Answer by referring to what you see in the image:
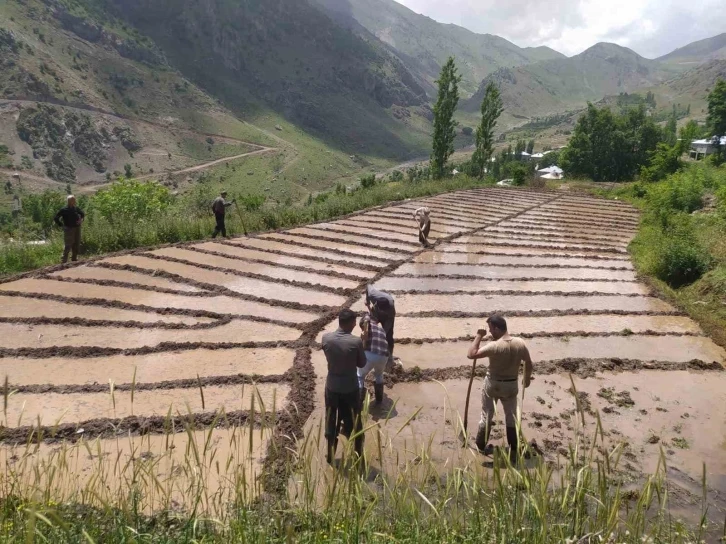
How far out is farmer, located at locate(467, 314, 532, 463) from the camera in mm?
4664

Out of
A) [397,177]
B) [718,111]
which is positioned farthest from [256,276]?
[397,177]

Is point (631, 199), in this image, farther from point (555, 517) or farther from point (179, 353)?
point (555, 517)

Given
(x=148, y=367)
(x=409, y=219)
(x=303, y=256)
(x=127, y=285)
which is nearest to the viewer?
(x=148, y=367)

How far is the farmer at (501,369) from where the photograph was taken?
466cm

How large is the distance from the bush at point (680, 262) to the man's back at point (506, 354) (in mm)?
8585

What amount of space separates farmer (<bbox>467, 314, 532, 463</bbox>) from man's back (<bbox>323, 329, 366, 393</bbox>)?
1.06m

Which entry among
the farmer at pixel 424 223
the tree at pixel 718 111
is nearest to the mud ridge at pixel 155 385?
the farmer at pixel 424 223

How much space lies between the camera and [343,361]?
4500 millimetres

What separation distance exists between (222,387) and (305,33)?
489ft

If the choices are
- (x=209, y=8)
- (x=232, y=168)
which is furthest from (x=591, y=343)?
(x=209, y=8)

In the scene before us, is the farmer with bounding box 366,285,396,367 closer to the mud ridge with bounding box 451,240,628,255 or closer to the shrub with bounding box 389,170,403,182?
the mud ridge with bounding box 451,240,628,255

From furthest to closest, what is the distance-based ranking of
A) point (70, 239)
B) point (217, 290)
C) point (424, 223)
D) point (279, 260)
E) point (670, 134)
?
point (670, 134) < point (424, 223) < point (279, 260) < point (70, 239) < point (217, 290)

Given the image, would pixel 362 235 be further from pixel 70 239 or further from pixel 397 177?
pixel 397 177

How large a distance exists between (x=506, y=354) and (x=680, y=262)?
8.73m
